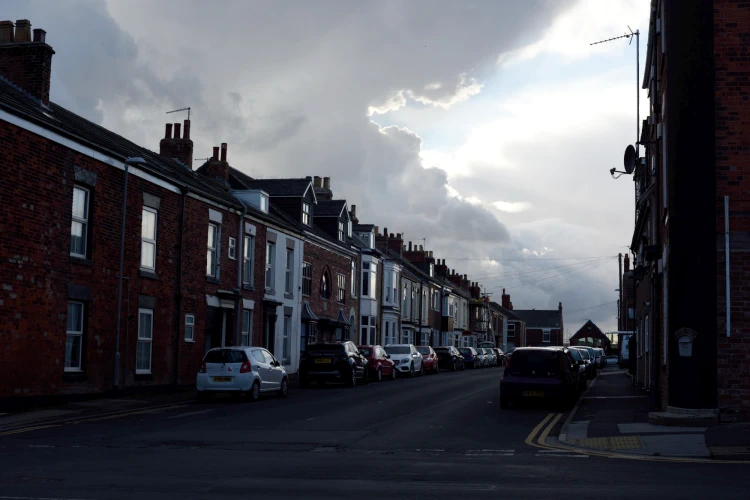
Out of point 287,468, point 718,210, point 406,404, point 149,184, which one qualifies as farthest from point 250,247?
point 287,468

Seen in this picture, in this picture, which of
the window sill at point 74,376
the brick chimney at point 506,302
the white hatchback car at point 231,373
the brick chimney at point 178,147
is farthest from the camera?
the brick chimney at point 506,302

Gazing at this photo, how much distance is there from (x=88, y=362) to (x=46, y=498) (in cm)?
1584

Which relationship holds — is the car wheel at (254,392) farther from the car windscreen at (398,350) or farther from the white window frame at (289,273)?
the car windscreen at (398,350)

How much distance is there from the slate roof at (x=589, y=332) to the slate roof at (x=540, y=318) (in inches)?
154

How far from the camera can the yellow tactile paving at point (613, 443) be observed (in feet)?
46.3

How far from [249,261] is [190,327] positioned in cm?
600

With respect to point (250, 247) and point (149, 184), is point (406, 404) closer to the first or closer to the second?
point (149, 184)

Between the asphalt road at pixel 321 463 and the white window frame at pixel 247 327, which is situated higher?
the white window frame at pixel 247 327

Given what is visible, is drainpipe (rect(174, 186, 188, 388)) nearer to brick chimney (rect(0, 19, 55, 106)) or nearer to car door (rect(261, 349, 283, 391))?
car door (rect(261, 349, 283, 391))

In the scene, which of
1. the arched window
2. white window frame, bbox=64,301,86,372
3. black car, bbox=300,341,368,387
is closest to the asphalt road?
white window frame, bbox=64,301,86,372

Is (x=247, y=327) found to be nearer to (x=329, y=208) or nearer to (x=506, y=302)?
(x=329, y=208)

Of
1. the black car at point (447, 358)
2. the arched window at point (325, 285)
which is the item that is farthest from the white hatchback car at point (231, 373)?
the black car at point (447, 358)

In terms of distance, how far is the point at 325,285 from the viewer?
47.6 metres

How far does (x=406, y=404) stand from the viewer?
24.0m
